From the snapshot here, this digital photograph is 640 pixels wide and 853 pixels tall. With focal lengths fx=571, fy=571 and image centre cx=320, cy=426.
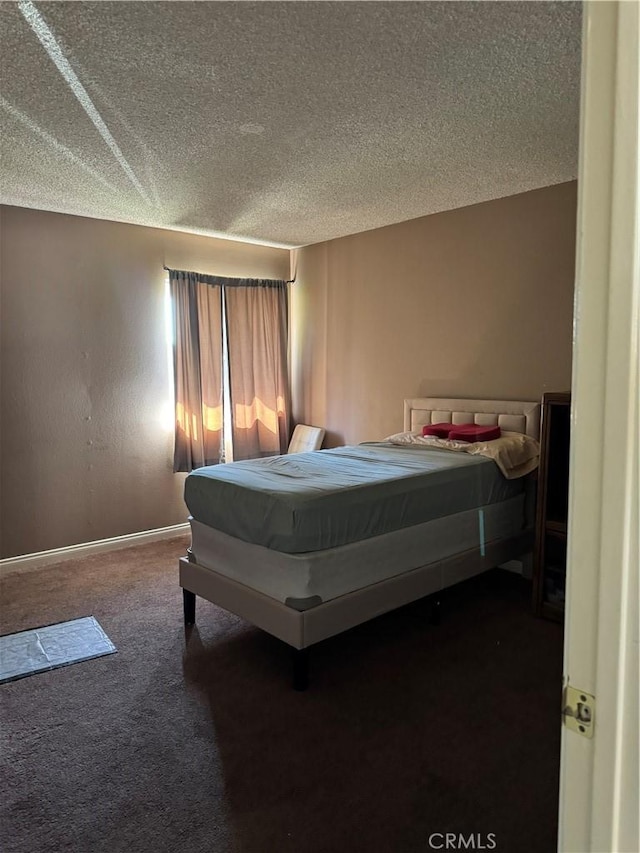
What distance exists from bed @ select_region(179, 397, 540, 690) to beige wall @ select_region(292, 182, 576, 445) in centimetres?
51

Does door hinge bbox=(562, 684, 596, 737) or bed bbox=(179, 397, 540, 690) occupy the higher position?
door hinge bbox=(562, 684, 596, 737)

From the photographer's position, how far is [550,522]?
3.25 m

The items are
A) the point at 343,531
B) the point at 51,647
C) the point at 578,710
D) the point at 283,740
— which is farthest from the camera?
the point at 51,647

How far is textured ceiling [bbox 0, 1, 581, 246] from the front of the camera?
1.84 meters

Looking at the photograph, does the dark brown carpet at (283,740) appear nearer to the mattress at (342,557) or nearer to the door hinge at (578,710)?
the mattress at (342,557)

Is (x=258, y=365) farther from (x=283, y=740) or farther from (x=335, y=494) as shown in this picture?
(x=283, y=740)

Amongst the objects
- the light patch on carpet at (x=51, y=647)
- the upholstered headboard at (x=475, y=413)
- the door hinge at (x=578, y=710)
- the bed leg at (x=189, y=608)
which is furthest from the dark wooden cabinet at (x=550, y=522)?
the door hinge at (x=578, y=710)

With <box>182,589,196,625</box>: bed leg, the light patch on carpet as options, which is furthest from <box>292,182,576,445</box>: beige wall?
the light patch on carpet

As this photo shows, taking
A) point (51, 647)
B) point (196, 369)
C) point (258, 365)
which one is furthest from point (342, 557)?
point (258, 365)

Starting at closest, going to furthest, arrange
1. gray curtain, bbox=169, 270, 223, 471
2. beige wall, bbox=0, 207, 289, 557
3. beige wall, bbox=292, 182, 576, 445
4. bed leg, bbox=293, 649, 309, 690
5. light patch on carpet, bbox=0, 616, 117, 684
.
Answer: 1. bed leg, bbox=293, 649, 309, 690
2. light patch on carpet, bbox=0, 616, 117, 684
3. beige wall, bbox=292, 182, 576, 445
4. beige wall, bbox=0, 207, 289, 557
5. gray curtain, bbox=169, 270, 223, 471

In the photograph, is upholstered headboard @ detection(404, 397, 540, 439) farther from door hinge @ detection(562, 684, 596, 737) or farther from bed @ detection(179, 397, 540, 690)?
door hinge @ detection(562, 684, 596, 737)

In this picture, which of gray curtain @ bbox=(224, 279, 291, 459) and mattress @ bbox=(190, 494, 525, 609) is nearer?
mattress @ bbox=(190, 494, 525, 609)

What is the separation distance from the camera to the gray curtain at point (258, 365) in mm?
5137

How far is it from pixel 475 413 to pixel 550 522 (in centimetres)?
108
